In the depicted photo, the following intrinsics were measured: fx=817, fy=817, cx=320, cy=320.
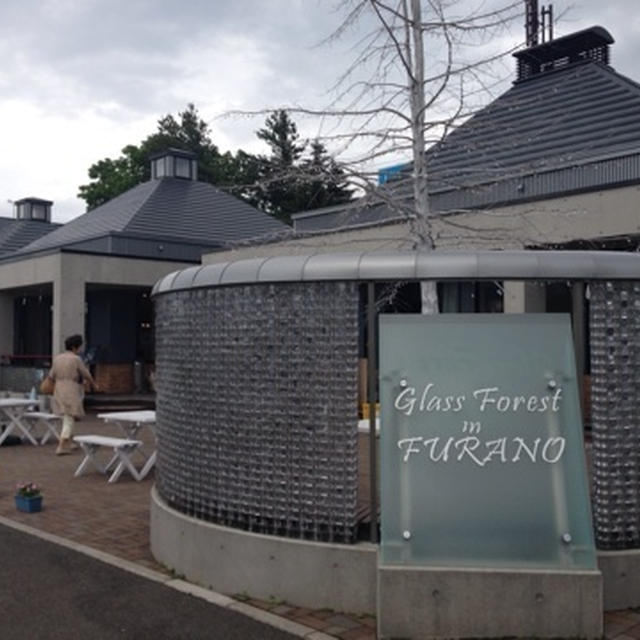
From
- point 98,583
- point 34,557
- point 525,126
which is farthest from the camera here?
point 525,126

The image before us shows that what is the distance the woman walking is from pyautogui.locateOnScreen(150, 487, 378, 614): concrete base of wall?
21.0 feet

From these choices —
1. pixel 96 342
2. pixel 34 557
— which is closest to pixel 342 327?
pixel 34 557

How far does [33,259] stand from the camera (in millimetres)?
21000

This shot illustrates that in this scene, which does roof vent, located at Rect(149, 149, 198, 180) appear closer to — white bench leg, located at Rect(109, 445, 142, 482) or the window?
the window

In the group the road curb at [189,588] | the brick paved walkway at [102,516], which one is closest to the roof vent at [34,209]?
the brick paved walkway at [102,516]

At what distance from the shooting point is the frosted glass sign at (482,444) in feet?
14.6

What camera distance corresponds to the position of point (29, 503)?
779 centimetres

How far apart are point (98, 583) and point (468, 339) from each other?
290cm

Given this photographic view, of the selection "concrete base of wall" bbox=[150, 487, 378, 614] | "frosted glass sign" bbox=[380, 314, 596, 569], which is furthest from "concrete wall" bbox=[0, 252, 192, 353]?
"frosted glass sign" bbox=[380, 314, 596, 569]

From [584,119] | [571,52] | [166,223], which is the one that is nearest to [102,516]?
[584,119]

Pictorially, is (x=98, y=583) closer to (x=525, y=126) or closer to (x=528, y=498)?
(x=528, y=498)

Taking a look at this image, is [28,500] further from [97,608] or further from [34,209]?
[34,209]

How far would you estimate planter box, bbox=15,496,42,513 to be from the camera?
779cm

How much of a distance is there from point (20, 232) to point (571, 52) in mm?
23406
